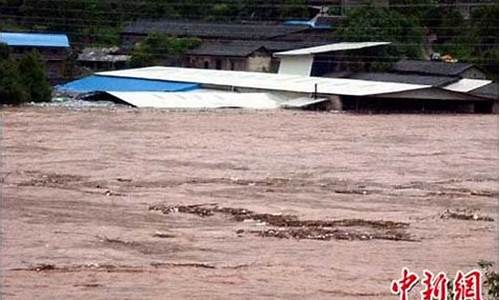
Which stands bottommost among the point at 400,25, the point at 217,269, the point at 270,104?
the point at 217,269

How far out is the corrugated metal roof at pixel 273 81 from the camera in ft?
56.9

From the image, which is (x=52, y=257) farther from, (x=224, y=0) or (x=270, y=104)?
(x=224, y=0)

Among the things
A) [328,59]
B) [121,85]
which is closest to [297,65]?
[328,59]

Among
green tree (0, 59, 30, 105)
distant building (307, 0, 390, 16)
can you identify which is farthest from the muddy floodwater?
distant building (307, 0, 390, 16)

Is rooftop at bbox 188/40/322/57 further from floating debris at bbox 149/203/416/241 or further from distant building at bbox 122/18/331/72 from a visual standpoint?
floating debris at bbox 149/203/416/241

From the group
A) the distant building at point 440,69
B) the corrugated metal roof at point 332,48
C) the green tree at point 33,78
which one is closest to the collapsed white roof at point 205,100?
the green tree at point 33,78

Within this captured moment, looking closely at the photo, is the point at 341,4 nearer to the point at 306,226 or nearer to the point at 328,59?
the point at 328,59

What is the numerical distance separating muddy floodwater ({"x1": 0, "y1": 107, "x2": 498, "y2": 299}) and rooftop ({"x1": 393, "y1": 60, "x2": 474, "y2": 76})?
12.0 ft

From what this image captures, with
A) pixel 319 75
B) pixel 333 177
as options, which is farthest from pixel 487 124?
pixel 333 177

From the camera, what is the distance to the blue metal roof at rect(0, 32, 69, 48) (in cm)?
2151

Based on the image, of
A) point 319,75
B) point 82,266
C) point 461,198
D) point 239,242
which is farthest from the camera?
point 319,75

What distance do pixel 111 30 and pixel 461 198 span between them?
17406mm

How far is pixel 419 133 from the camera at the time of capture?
46.6 ft

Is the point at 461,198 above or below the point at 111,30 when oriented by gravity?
below
